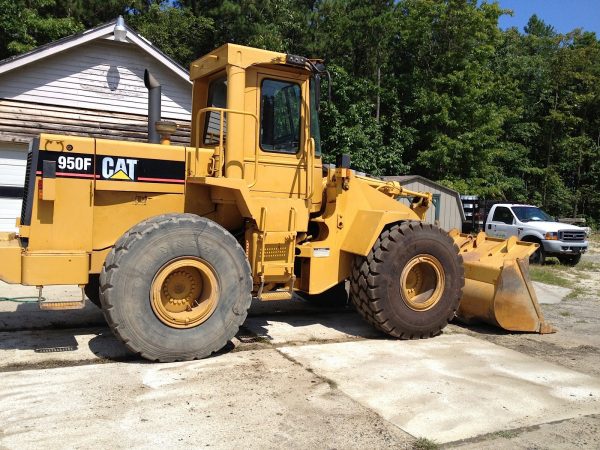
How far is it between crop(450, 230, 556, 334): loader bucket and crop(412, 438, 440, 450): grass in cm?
358

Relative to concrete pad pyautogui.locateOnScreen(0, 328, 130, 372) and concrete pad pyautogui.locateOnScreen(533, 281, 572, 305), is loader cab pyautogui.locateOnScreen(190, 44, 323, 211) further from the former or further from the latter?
concrete pad pyautogui.locateOnScreen(533, 281, 572, 305)

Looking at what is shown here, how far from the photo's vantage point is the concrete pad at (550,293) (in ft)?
34.1

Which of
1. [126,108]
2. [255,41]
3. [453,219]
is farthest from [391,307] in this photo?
[255,41]

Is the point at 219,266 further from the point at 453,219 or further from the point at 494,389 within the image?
the point at 453,219

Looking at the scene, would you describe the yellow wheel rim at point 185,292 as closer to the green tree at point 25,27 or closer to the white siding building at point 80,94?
the white siding building at point 80,94

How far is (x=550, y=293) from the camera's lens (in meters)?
11.2

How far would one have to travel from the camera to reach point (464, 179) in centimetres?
2775

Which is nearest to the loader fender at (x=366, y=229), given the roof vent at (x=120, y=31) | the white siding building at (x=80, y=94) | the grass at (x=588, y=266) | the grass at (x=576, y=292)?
the grass at (x=576, y=292)

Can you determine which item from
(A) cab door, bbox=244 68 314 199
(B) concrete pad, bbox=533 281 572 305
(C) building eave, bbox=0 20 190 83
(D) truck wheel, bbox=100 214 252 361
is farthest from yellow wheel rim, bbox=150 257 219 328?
(C) building eave, bbox=0 20 190 83

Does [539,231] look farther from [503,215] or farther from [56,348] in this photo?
[56,348]

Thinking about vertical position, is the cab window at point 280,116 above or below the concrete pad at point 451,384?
above

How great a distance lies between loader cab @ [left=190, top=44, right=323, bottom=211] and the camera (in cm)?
607

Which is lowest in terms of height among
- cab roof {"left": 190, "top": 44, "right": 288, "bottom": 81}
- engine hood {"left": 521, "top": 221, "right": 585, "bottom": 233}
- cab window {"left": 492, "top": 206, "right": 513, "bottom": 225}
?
engine hood {"left": 521, "top": 221, "right": 585, "bottom": 233}

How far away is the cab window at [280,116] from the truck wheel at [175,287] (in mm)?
1304
